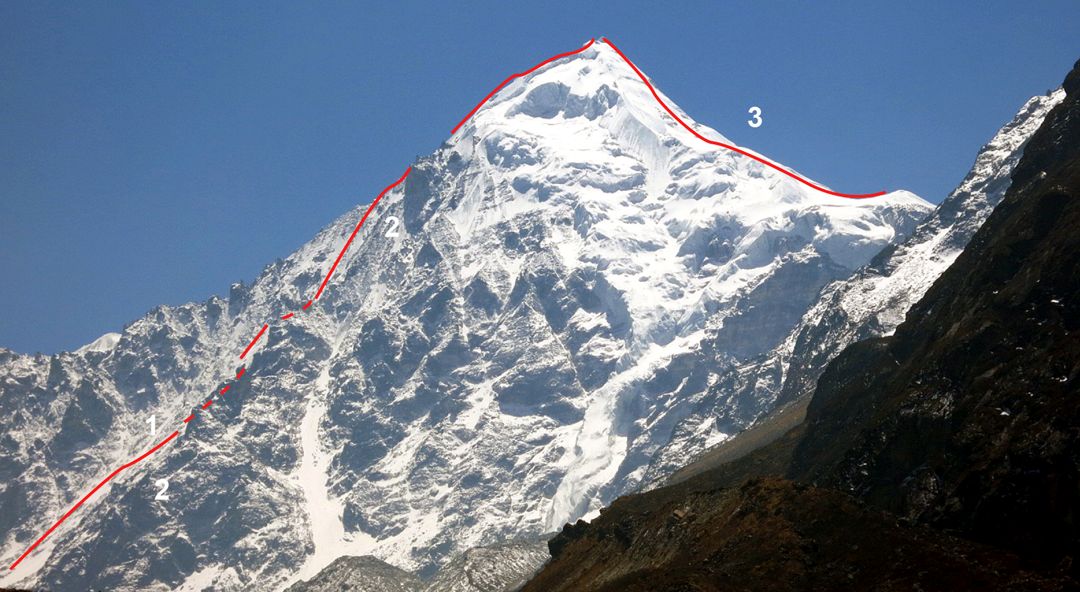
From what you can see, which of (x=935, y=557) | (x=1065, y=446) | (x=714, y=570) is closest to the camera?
(x=935, y=557)

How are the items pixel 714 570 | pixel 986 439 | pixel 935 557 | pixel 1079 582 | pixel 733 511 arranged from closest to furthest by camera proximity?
1. pixel 1079 582
2. pixel 935 557
3. pixel 714 570
4. pixel 986 439
5. pixel 733 511

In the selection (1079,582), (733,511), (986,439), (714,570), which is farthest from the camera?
(733,511)

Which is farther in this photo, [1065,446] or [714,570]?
[714,570]

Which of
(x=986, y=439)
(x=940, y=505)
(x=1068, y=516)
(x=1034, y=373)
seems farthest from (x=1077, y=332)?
(x=1068, y=516)

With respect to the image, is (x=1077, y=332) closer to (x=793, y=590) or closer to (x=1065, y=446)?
(x=1065, y=446)

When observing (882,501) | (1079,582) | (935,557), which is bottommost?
(1079,582)

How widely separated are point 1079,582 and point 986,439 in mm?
52984

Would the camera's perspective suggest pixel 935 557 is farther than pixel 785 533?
No

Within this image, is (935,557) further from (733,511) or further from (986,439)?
(733,511)

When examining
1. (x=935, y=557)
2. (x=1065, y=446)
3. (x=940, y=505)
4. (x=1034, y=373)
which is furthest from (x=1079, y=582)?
(x=1034, y=373)

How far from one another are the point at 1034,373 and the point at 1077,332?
31.1ft

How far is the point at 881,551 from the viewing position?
502 ft

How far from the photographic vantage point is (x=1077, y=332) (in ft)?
616

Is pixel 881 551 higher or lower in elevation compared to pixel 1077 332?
lower
